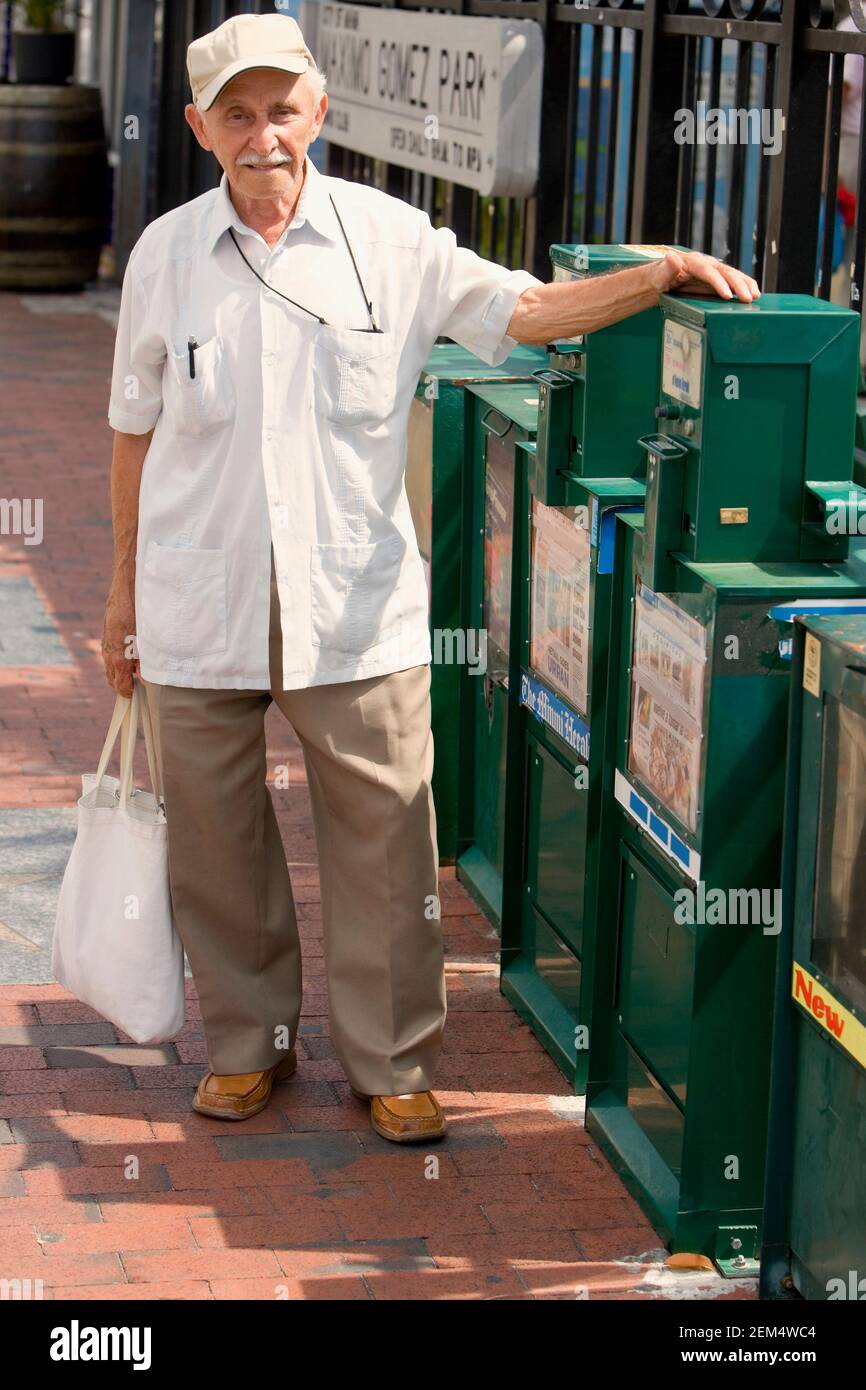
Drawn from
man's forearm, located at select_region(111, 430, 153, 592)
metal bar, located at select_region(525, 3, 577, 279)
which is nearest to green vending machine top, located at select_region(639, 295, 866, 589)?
man's forearm, located at select_region(111, 430, 153, 592)

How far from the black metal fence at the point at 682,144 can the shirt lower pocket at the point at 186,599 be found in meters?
1.71

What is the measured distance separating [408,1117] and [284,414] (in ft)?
4.32

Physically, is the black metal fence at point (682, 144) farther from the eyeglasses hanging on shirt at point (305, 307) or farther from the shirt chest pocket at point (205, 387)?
the shirt chest pocket at point (205, 387)

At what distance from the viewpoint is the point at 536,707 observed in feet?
14.1

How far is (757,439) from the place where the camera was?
124 inches

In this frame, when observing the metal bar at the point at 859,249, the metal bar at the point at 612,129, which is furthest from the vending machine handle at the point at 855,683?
the metal bar at the point at 612,129

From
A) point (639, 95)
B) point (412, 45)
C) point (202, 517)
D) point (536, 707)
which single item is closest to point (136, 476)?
point (202, 517)

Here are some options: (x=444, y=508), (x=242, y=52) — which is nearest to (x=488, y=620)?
(x=444, y=508)

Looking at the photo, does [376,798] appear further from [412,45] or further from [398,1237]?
[412,45]

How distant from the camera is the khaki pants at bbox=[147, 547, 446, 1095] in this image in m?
3.65

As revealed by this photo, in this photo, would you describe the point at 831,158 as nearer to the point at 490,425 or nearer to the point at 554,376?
the point at 490,425

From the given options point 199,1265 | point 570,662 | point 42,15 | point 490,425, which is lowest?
point 199,1265

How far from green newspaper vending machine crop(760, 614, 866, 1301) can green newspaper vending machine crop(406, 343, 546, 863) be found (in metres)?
1.88

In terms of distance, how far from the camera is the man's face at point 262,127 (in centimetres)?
338
